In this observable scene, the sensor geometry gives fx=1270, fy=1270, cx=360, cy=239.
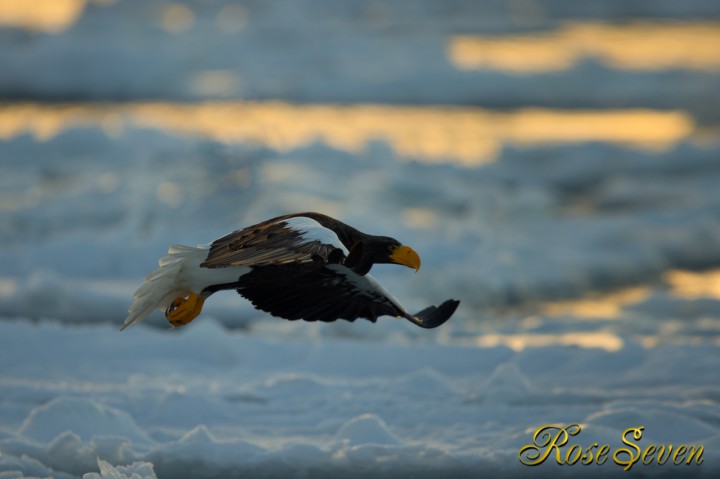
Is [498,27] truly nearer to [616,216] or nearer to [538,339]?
[616,216]

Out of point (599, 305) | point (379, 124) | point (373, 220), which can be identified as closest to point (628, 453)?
point (599, 305)

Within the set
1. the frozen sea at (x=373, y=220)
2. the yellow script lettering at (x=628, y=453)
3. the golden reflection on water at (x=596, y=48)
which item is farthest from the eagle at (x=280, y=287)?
the golden reflection on water at (x=596, y=48)

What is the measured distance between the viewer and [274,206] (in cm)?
1003

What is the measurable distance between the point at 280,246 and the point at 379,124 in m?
8.33

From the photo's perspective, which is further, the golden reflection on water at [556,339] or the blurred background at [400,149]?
the blurred background at [400,149]

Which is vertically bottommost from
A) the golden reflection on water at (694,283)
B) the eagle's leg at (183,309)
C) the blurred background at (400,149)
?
the eagle's leg at (183,309)

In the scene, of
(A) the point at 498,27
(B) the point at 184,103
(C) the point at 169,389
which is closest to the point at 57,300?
(C) the point at 169,389

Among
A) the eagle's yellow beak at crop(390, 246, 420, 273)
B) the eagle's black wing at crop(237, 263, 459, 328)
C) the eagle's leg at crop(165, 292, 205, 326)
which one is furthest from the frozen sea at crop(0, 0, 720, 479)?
the eagle's yellow beak at crop(390, 246, 420, 273)

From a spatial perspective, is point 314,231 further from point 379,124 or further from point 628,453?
point 379,124

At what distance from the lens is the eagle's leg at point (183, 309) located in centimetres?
495

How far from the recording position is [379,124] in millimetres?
12680

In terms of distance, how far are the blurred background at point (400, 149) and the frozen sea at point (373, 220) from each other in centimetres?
4

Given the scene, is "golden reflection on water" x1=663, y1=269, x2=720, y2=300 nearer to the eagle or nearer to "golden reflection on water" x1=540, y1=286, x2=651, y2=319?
"golden reflection on water" x1=540, y1=286, x2=651, y2=319

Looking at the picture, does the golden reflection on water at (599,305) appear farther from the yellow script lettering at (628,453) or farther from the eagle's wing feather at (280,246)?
the eagle's wing feather at (280,246)
